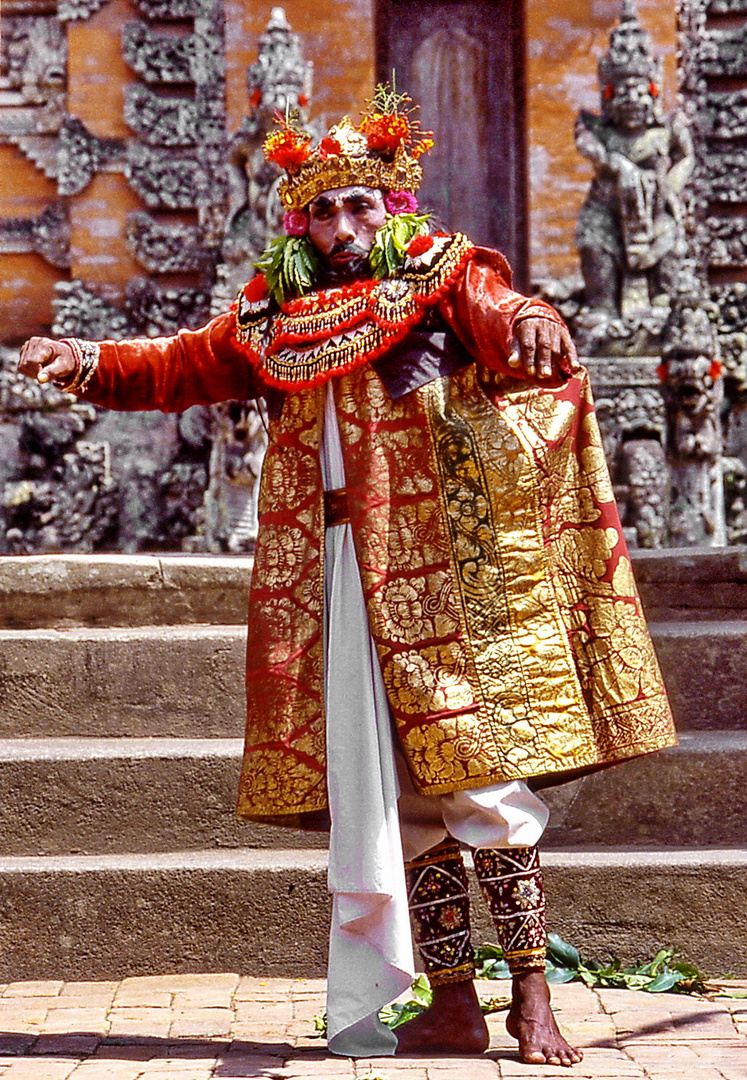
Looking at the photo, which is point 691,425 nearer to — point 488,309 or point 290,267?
point 290,267

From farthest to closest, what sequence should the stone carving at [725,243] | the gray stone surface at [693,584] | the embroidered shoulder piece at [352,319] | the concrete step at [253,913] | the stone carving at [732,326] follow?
the stone carving at [725,243], the stone carving at [732,326], the gray stone surface at [693,584], the concrete step at [253,913], the embroidered shoulder piece at [352,319]

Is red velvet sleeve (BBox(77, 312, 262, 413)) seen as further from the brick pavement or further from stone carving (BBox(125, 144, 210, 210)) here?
stone carving (BBox(125, 144, 210, 210))

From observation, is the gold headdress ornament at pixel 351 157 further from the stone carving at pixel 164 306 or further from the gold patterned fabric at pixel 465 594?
the stone carving at pixel 164 306

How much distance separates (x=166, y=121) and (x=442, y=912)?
8.19 meters

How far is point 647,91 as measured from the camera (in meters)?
9.65

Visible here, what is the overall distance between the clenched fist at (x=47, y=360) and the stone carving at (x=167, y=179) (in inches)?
282

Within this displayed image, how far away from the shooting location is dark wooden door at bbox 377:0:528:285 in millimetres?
10570

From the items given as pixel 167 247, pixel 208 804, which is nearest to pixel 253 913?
pixel 208 804

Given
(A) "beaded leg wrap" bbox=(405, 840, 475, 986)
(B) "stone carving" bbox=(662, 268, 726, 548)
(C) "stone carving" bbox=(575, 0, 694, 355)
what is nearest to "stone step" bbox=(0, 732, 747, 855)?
(A) "beaded leg wrap" bbox=(405, 840, 475, 986)

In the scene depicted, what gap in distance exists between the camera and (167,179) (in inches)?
→ 408

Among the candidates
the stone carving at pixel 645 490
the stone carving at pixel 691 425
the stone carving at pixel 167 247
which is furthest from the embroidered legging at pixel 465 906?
the stone carving at pixel 167 247

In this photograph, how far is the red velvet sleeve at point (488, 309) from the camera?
3057 millimetres

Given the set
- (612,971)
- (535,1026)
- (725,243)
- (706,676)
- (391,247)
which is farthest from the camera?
(725,243)

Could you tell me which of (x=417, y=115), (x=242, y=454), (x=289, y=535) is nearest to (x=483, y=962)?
(x=289, y=535)
